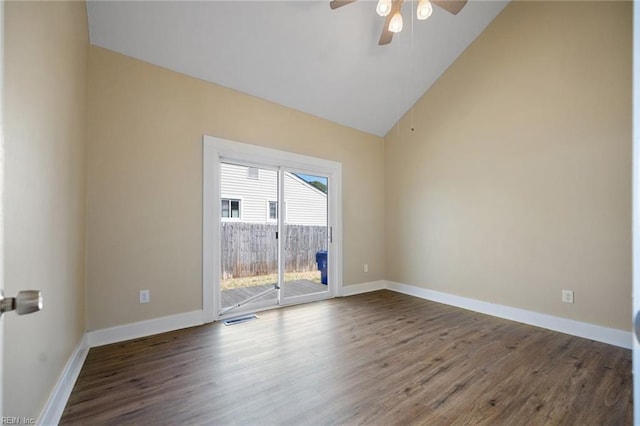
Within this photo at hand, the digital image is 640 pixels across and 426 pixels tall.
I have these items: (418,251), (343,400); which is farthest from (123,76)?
(418,251)

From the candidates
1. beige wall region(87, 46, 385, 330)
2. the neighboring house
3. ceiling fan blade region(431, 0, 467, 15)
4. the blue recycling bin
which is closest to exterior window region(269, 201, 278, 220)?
the neighboring house

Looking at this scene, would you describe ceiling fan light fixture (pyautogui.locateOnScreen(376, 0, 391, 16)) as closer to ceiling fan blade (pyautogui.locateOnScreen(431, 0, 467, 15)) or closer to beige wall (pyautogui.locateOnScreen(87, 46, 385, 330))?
ceiling fan blade (pyautogui.locateOnScreen(431, 0, 467, 15))

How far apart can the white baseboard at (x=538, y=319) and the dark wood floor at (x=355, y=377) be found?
129 mm

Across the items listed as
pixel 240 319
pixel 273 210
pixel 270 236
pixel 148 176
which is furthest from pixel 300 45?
pixel 240 319

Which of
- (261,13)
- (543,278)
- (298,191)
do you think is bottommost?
(543,278)

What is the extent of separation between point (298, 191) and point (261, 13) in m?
2.09

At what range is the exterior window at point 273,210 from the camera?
3.68m

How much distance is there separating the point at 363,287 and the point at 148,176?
3.39m

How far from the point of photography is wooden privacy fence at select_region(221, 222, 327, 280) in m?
3.36

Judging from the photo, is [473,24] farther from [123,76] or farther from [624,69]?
[123,76]

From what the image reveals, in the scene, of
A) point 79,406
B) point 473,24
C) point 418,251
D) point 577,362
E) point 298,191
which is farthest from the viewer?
point 418,251

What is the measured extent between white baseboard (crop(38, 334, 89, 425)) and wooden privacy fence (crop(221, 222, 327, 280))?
142 cm

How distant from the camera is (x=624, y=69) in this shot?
8.34ft

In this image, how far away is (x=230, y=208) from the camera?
11.0ft
